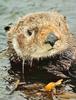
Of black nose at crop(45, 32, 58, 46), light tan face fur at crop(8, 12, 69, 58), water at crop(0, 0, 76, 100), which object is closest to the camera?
black nose at crop(45, 32, 58, 46)

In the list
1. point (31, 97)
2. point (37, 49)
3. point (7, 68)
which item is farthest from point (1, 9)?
point (31, 97)

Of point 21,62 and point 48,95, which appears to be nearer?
point 48,95

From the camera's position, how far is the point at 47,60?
6410 mm

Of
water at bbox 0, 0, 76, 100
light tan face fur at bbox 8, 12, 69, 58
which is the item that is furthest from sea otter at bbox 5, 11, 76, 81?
water at bbox 0, 0, 76, 100

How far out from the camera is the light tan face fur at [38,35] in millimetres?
6074

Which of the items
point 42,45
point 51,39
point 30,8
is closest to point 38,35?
point 42,45

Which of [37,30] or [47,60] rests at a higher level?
[37,30]

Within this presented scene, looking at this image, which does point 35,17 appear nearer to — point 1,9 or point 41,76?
point 41,76

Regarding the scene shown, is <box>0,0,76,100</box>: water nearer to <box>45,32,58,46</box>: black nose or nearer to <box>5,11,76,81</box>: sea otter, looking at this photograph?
<box>5,11,76,81</box>: sea otter

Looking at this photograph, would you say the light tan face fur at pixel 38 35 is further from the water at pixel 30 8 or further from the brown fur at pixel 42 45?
the water at pixel 30 8

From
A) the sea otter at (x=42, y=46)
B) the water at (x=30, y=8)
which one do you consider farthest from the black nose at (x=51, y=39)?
the water at (x=30, y=8)

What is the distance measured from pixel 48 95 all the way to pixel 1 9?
13.7ft

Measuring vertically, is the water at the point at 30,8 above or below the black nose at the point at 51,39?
below

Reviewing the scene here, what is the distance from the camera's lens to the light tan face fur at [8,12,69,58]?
6.07 m
